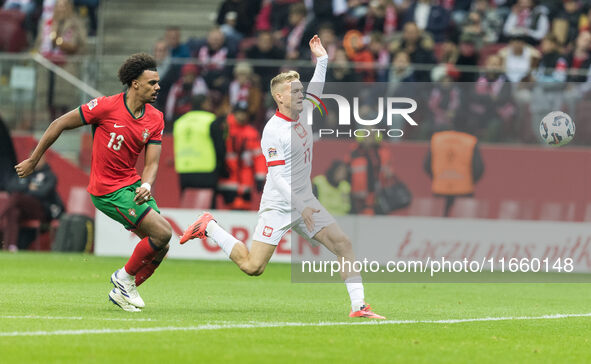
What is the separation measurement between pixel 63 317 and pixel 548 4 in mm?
15081

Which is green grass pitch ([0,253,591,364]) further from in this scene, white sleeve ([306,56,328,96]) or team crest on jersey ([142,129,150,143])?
white sleeve ([306,56,328,96])

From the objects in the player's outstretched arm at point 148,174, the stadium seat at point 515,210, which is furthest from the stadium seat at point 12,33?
the player's outstretched arm at point 148,174

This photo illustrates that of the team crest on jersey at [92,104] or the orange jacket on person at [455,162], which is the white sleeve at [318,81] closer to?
the team crest on jersey at [92,104]

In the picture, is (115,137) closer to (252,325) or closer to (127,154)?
(127,154)

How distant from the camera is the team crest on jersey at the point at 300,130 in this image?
10550 mm

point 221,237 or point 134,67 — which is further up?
point 134,67

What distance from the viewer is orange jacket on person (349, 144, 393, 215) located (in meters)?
19.9

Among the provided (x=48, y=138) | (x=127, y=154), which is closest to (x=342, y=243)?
(x=127, y=154)

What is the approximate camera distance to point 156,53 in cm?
2214

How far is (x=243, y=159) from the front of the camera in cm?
2045

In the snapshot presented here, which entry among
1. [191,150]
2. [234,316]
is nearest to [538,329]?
[234,316]

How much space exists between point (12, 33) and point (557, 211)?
1186 centimetres

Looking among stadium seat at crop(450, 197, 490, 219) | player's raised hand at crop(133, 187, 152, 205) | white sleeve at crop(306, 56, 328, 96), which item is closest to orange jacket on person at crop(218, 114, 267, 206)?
stadium seat at crop(450, 197, 490, 219)

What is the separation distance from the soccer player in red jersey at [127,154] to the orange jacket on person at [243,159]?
9478 millimetres
